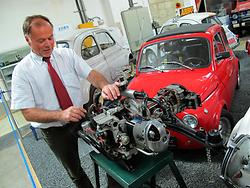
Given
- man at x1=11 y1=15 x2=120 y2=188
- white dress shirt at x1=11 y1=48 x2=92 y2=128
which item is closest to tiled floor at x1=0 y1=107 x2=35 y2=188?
man at x1=11 y1=15 x2=120 y2=188

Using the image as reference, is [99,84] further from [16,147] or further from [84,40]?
[16,147]

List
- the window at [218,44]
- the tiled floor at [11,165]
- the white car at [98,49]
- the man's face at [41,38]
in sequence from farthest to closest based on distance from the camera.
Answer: the white car at [98,49]
the tiled floor at [11,165]
the window at [218,44]
the man's face at [41,38]

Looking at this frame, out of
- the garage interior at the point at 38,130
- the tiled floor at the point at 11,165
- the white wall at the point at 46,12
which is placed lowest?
the tiled floor at the point at 11,165

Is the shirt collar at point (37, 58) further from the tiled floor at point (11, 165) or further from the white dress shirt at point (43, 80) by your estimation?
the tiled floor at point (11, 165)

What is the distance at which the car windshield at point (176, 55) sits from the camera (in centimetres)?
304

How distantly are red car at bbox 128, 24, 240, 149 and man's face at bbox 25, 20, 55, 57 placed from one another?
4.53 feet

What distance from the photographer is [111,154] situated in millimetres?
1408

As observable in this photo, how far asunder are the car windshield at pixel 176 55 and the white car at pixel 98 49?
26.5 inches

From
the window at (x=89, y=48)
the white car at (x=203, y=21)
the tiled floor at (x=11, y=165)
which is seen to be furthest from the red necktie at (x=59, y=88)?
the white car at (x=203, y=21)

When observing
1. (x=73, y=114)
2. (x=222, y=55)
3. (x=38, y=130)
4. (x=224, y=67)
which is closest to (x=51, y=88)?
(x=73, y=114)

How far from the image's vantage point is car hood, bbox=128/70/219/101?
2.64 m

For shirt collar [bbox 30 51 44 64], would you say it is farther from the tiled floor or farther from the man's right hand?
the tiled floor

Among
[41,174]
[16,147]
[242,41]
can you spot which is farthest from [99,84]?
[242,41]

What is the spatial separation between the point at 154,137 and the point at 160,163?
15.4 inches
